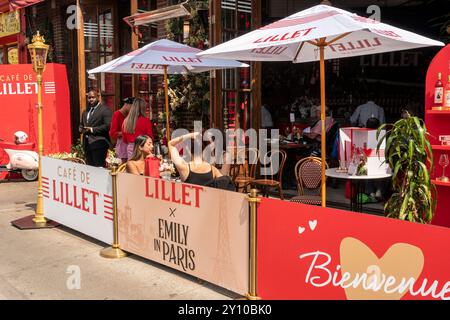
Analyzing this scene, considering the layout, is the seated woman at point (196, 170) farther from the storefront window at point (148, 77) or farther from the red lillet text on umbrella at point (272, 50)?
the storefront window at point (148, 77)

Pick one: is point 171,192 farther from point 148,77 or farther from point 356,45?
point 148,77

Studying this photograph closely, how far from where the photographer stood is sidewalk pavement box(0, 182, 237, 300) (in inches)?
183

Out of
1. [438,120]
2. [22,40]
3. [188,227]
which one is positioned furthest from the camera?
[22,40]

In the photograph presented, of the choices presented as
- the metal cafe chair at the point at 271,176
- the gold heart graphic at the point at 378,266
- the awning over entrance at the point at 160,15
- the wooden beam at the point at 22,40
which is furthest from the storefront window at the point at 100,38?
the gold heart graphic at the point at 378,266

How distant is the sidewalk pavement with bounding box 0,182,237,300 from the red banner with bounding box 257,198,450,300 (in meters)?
0.83

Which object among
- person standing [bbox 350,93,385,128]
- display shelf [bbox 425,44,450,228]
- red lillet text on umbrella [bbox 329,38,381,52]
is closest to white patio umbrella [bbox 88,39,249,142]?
red lillet text on umbrella [bbox 329,38,381,52]

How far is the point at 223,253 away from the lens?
4.36 meters

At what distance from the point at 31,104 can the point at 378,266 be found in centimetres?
1041

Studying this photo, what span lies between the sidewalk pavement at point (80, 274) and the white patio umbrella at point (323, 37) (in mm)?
1717

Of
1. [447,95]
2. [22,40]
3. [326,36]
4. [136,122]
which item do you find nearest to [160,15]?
[136,122]

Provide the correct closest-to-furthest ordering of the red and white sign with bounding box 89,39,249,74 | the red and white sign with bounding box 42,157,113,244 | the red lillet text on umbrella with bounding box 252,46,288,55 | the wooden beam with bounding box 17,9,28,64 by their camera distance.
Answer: the red lillet text on umbrella with bounding box 252,46,288,55 < the red and white sign with bounding box 42,157,113,244 < the red and white sign with bounding box 89,39,249,74 < the wooden beam with bounding box 17,9,28,64

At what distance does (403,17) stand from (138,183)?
30.0 feet

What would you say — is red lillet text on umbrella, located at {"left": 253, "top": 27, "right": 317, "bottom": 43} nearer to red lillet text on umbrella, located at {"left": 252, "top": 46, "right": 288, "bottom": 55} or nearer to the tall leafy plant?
red lillet text on umbrella, located at {"left": 252, "top": 46, "right": 288, "bottom": 55}
